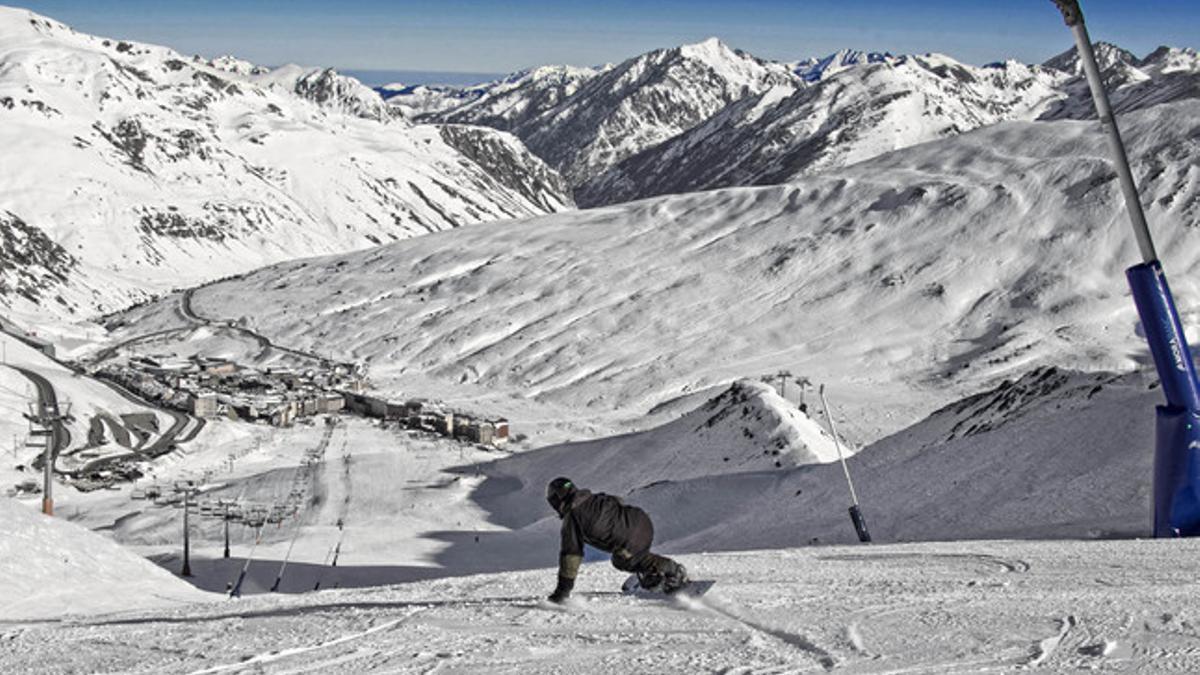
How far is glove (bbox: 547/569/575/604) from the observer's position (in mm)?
11758

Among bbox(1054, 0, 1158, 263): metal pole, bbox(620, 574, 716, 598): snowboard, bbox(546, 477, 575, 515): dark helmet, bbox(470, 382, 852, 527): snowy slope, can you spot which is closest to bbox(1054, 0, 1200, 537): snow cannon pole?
bbox(1054, 0, 1158, 263): metal pole

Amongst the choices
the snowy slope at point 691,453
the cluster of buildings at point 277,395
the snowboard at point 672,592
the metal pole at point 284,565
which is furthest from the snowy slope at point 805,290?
the snowboard at point 672,592

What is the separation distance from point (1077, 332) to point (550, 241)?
77415 mm

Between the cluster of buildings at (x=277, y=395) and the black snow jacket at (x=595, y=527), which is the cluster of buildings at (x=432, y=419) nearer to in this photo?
the cluster of buildings at (x=277, y=395)

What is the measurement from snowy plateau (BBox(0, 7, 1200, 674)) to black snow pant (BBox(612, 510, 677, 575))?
37 cm

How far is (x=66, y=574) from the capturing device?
820 inches

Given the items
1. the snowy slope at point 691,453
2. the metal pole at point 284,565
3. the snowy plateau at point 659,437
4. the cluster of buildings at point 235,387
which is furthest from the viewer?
the cluster of buildings at point 235,387

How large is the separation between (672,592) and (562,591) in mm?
1124

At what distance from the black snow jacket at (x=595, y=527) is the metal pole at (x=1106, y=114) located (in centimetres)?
766

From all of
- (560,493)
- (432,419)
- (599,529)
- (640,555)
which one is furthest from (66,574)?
(432,419)

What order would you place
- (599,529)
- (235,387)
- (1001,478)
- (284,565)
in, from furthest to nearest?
(235,387)
(284,565)
(1001,478)
(599,529)

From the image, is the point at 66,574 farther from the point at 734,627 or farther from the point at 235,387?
the point at 235,387

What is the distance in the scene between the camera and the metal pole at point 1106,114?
1433 cm

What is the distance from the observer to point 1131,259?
10681cm
